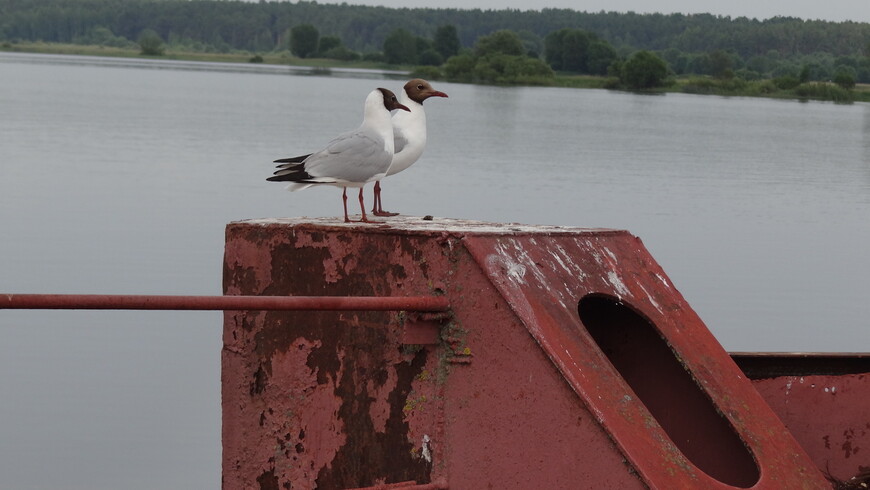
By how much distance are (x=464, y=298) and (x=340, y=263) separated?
0.49 metres

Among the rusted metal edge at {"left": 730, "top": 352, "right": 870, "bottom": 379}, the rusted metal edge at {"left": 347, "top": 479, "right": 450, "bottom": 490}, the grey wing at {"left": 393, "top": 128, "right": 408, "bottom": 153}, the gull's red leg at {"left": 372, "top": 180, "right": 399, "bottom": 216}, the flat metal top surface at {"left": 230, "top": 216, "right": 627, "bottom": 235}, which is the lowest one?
the rusted metal edge at {"left": 730, "top": 352, "right": 870, "bottom": 379}

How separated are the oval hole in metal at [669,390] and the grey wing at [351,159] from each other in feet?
3.04

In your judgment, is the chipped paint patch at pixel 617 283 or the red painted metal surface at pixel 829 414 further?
the red painted metal surface at pixel 829 414

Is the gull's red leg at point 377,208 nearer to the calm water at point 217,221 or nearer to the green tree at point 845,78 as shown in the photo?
the calm water at point 217,221

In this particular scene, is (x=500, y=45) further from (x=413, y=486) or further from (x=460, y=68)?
(x=413, y=486)

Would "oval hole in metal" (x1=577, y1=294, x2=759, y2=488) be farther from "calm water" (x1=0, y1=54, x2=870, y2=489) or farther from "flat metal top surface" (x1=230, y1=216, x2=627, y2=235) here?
"calm water" (x1=0, y1=54, x2=870, y2=489)

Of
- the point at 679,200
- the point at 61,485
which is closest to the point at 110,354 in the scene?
the point at 61,485

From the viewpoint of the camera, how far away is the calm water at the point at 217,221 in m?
10.8

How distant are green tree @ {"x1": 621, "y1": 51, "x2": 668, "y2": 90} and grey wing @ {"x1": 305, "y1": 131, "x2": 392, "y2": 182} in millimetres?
101197

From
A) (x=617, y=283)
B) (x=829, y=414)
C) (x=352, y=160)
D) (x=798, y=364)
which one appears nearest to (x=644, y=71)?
(x=798, y=364)

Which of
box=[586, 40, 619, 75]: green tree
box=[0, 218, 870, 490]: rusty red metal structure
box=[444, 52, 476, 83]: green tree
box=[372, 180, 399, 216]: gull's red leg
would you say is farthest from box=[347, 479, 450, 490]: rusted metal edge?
box=[586, 40, 619, 75]: green tree

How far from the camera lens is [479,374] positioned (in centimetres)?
406

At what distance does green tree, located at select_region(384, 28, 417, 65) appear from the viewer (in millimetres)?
123000

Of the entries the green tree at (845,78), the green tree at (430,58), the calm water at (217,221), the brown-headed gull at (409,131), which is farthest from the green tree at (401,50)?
the brown-headed gull at (409,131)
